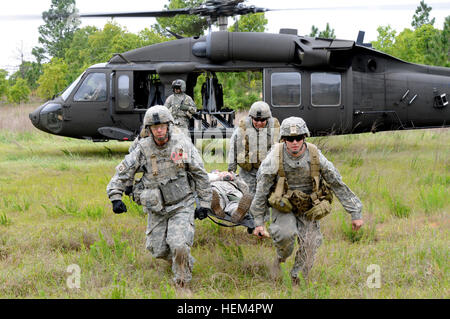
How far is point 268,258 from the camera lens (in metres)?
4.95

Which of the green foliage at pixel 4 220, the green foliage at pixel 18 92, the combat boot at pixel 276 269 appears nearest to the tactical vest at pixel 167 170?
the combat boot at pixel 276 269

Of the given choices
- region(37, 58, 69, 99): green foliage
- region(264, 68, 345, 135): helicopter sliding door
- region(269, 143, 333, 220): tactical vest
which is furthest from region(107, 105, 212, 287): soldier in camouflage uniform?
region(37, 58, 69, 99): green foliage

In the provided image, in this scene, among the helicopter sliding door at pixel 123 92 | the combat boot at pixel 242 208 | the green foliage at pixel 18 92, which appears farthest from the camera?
the green foliage at pixel 18 92

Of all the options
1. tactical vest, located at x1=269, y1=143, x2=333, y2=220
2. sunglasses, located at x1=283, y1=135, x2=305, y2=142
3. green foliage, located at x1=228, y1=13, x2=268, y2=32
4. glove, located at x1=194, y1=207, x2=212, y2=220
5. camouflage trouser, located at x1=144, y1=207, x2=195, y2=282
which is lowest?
camouflage trouser, located at x1=144, y1=207, x2=195, y2=282

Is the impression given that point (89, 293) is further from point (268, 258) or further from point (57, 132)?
point (57, 132)

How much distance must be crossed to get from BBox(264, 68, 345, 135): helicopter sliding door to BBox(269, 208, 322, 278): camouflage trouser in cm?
667

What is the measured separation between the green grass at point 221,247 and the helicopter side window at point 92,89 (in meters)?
2.73

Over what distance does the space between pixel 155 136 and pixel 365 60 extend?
7.63 meters

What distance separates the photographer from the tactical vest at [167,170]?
177 inches

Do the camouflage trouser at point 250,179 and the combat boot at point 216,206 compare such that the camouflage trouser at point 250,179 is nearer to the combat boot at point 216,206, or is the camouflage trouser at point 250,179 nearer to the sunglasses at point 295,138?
the combat boot at point 216,206

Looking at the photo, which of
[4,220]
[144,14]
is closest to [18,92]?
[144,14]

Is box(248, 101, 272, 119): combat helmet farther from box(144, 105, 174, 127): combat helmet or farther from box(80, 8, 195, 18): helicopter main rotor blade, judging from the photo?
box(80, 8, 195, 18): helicopter main rotor blade

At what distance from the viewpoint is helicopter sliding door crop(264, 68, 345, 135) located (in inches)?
427
